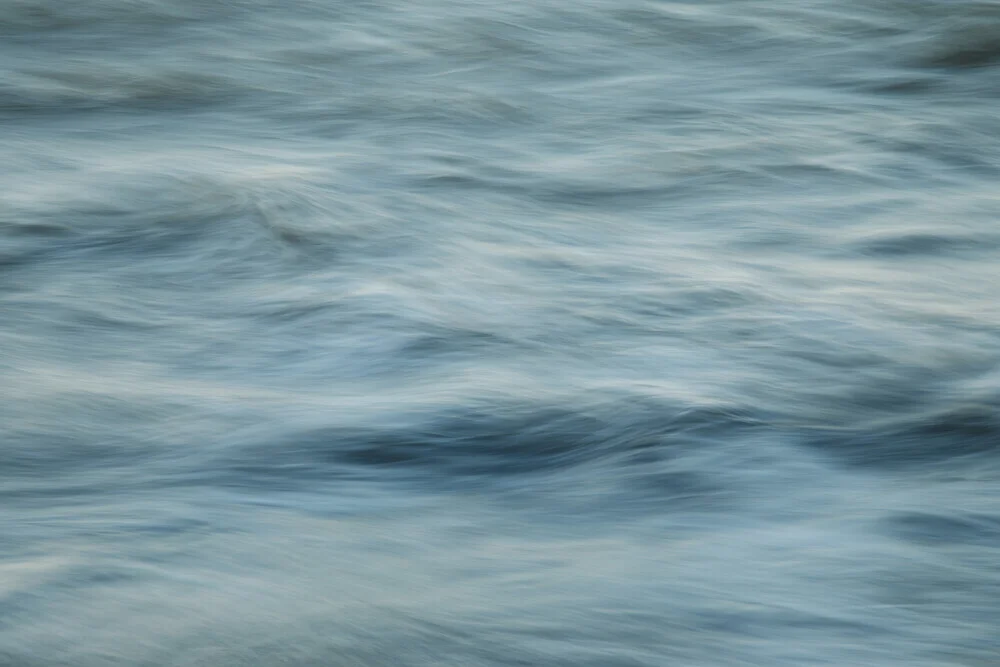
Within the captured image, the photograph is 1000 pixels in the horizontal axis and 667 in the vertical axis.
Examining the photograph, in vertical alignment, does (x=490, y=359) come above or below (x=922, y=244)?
below

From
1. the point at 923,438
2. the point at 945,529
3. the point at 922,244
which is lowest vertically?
the point at 945,529

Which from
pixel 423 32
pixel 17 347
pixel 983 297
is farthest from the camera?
pixel 423 32

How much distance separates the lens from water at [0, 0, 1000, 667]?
2389 millimetres

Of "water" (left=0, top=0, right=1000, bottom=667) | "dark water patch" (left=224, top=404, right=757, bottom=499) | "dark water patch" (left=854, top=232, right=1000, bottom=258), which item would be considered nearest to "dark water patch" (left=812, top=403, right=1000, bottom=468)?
"water" (left=0, top=0, right=1000, bottom=667)

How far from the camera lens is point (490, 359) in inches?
138

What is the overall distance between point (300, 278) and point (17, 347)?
2.58ft

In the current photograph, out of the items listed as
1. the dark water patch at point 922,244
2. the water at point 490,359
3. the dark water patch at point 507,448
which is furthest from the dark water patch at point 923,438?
the dark water patch at point 922,244

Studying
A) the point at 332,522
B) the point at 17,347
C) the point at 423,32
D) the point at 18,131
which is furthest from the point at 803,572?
the point at 423,32

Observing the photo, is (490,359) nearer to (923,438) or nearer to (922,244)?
(923,438)

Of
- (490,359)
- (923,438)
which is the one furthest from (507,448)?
(923,438)

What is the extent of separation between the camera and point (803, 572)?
8.32 ft

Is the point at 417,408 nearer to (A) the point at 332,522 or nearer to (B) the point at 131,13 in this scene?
(A) the point at 332,522

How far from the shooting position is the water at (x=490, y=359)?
2389 mm

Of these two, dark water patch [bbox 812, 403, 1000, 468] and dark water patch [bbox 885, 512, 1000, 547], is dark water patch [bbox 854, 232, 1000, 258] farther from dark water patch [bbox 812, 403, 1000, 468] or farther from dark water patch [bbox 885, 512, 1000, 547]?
dark water patch [bbox 885, 512, 1000, 547]
